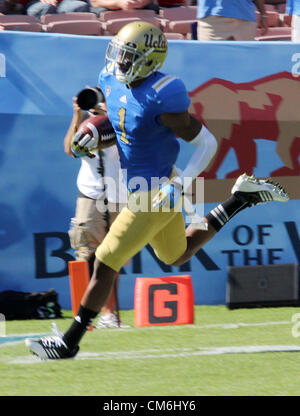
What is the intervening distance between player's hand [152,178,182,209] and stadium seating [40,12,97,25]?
3481 mm

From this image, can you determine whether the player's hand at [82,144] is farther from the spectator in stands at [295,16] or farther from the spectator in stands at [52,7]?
the spectator in stands at [52,7]

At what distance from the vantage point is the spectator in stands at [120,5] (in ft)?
25.7

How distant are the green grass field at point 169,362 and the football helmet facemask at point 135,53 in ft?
4.52

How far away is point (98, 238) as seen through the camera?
18.7ft

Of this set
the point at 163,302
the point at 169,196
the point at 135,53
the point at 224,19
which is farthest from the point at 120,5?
the point at 169,196

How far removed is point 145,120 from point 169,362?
46.9 inches

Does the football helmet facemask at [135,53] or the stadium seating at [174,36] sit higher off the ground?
the stadium seating at [174,36]

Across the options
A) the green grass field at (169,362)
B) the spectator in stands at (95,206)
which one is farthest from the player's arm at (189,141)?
the spectator in stands at (95,206)

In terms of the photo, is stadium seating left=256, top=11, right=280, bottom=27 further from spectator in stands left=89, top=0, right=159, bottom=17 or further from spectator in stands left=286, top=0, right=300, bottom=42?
spectator in stands left=286, top=0, right=300, bottom=42

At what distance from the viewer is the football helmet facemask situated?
444 cm

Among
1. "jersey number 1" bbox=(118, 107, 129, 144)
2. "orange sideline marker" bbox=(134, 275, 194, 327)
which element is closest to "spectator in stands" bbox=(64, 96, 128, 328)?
"orange sideline marker" bbox=(134, 275, 194, 327)
